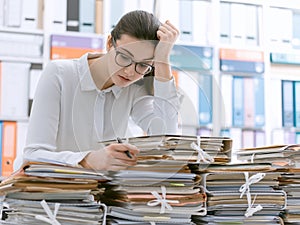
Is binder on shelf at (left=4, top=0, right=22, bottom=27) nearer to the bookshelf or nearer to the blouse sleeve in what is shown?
the bookshelf

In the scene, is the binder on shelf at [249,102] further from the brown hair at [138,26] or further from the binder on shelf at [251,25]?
the brown hair at [138,26]

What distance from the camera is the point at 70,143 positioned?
3.89 ft

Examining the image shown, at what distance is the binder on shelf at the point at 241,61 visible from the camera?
3273 millimetres

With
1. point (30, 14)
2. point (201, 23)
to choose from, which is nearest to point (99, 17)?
point (30, 14)

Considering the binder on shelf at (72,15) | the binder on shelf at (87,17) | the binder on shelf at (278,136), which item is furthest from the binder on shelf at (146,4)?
the binder on shelf at (278,136)

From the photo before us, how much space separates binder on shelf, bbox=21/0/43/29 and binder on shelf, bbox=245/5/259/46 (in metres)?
1.38

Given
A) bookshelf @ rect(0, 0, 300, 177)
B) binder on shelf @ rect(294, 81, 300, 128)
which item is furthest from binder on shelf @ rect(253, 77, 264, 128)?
binder on shelf @ rect(294, 81, 300, 128)

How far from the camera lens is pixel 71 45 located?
9.78 feet

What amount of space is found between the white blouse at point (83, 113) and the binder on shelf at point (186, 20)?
1.93 meters

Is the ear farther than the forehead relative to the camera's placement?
Yes

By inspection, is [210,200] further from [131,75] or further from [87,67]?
[87,67]

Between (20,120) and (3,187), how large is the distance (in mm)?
2058

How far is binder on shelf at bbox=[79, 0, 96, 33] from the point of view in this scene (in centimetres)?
299

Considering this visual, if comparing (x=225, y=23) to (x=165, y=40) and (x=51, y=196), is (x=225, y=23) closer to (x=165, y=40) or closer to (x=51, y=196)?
(x=165, y=40)
